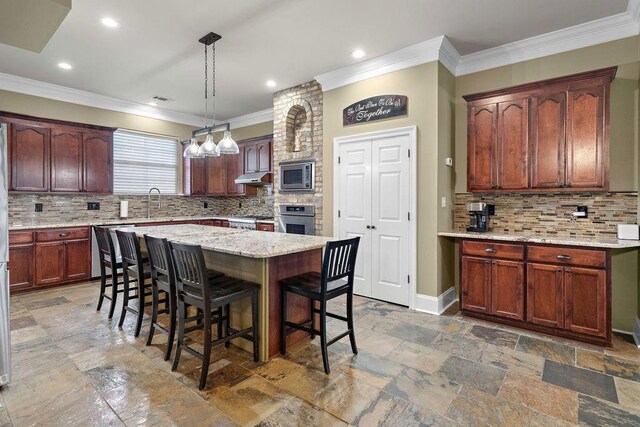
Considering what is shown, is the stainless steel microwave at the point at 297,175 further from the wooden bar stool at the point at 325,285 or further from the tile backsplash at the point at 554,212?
the wooden bar stool at the point at 325,285

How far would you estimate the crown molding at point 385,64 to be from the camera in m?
3.70

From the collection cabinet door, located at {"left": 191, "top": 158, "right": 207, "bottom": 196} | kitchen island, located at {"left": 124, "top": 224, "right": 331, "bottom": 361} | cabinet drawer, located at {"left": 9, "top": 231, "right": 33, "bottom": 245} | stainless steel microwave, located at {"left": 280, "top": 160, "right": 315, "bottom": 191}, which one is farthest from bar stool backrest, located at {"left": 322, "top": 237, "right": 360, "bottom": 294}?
cabinet door, located at {"left": 191, "top": 158, "right": 207, "bottom": 196}

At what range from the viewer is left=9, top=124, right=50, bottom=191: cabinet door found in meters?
4.69

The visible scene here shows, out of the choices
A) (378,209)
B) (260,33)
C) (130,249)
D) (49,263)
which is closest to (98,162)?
(49,263)

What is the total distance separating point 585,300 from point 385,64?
326 centimetres

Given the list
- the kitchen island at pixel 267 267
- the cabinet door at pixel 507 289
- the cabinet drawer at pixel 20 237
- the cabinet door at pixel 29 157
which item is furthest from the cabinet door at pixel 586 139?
the cabinet door at pixel 29 157

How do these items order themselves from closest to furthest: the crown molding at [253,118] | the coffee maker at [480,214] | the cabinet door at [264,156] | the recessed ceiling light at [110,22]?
1. the recessed ceiling light at [110,22]
2. the coffee maker at [480,214]
3. the cabinet door at [264,156]
4. the crown molding at [253,118]

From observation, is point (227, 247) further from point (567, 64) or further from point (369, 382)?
point (567, 64)

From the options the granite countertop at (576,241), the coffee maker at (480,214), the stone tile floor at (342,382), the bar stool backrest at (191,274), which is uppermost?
the coffee maker at (480,214)

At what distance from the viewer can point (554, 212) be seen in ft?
11.9

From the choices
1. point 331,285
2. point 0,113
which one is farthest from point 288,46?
point 0,113

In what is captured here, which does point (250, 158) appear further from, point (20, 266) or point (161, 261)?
point (161, 261)

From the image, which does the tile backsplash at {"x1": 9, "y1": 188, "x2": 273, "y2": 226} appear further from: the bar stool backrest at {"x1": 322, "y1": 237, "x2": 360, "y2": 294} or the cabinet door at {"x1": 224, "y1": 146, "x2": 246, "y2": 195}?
the bar stool backrest at {"x1": 322, "y1": 237, "x2": 360, "y2": 294}

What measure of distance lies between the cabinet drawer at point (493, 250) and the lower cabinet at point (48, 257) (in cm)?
538
